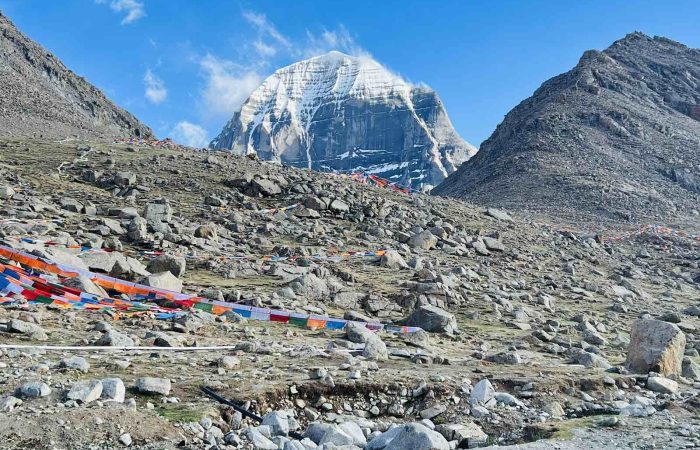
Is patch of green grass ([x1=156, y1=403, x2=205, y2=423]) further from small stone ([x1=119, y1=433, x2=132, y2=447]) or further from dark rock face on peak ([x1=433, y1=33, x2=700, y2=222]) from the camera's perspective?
dark rock face on peak ([x1=433, y1=33, x2=700, y2=222])

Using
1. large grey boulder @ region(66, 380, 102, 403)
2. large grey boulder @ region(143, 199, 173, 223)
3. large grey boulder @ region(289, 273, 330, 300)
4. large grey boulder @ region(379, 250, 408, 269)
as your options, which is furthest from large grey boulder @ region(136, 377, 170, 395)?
large grey boulder @ region(143, 199, 173, 223)

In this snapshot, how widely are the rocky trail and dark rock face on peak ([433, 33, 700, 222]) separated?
104ft

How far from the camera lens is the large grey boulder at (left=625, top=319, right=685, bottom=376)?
9.11 metres

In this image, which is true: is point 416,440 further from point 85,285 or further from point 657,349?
point 85,285

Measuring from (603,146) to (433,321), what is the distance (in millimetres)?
63021

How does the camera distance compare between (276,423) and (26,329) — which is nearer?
(276,423)

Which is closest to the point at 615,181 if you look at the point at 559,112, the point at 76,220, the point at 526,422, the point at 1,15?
the point at 559,112

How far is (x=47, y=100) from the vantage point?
67.4m

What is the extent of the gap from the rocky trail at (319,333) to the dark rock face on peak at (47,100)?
123 ft

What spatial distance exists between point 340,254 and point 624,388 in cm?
1173

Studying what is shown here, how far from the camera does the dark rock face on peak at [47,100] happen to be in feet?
201

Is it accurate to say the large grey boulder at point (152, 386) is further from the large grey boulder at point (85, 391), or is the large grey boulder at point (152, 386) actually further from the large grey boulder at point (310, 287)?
the large grey boulder at point (310, 287)

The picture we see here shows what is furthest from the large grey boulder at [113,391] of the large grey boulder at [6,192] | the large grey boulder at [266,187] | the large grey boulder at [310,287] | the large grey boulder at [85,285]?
the large grey boulder at [266,187]

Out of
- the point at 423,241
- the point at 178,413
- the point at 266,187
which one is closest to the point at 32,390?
the point at 178,413
